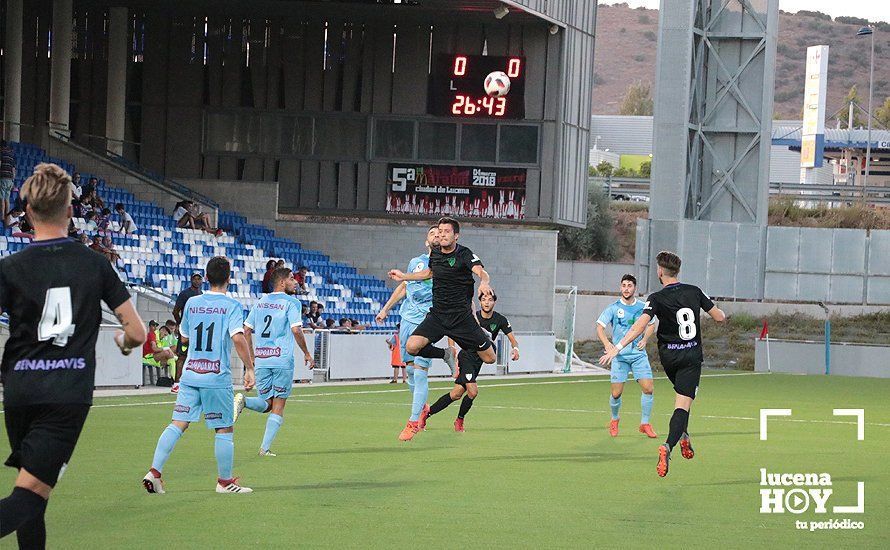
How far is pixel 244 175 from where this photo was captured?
141 feet

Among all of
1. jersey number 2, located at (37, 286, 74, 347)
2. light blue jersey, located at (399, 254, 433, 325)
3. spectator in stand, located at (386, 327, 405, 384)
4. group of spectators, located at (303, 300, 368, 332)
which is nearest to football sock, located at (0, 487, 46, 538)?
jersey number 2, located at (37, 286, 74, 347)

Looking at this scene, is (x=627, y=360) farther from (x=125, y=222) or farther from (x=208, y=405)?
(x=125, y=222)

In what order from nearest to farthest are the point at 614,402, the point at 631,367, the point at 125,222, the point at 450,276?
the point at 450,276 → the point at 614,402 → the point at 631,367 → the point at 125,222

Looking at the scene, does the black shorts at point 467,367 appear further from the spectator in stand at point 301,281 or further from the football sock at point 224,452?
the spectator in stand at point 301,281

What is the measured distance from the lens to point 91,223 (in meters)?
32.0

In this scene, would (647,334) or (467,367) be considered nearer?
(647,334)

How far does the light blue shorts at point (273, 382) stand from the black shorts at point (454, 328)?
1.96m

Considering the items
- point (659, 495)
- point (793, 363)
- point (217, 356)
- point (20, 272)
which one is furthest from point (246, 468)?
point (793, 363)

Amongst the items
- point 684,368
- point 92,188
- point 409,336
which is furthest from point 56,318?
point 92,188

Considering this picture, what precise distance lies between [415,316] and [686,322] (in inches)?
290

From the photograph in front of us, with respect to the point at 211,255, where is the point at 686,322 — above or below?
above

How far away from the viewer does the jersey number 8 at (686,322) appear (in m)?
13.0

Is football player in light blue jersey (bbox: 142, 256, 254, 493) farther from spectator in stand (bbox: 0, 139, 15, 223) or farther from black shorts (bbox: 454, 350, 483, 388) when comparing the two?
spectator in stand (bbox: 0, 139, 15, 223)

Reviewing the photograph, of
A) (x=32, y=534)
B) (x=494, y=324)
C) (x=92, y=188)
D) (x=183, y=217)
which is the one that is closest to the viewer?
(x=32, y=534)
